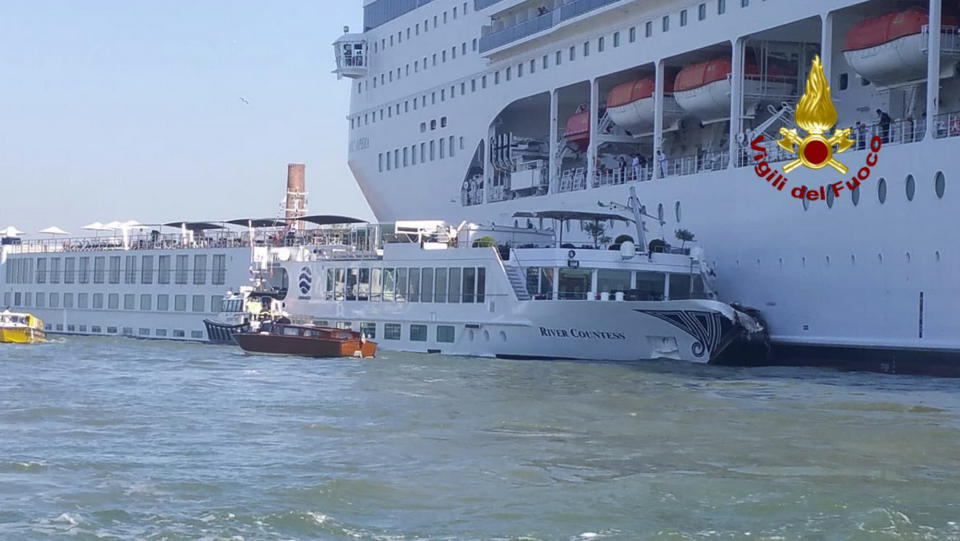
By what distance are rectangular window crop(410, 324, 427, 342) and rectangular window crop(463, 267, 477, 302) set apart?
207 centimetres

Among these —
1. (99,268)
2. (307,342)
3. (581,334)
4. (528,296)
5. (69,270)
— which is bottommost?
(307,342)

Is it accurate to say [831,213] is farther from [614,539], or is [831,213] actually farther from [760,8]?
[614,539]

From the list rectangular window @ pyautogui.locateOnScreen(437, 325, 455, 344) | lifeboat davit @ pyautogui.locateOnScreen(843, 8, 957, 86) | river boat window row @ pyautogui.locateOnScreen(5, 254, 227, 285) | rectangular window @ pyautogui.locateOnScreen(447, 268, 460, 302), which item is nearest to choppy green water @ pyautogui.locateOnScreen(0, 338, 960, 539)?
lifeboat davit @ pyautogui.locateOnScreen(843, 8, 957, 86)

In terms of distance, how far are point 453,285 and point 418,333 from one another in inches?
82.8

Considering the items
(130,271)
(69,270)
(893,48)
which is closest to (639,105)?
(893,48)

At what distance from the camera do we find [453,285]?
37344 mm

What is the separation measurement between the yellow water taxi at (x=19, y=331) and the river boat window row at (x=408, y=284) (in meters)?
9.90

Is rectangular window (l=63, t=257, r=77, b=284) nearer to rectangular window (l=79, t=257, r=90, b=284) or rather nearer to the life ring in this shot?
rectangular window (l=79, t=257, r=90, b=284)

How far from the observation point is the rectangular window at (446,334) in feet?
122

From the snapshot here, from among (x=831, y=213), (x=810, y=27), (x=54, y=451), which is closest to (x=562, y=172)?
(x=810, y=27)

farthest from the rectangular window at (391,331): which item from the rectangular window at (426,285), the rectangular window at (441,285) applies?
the rectangular window at (441,285)

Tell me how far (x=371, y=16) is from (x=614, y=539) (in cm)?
4386

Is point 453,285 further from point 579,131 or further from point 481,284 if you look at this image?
point 579,131

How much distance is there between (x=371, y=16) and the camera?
54469 mm
